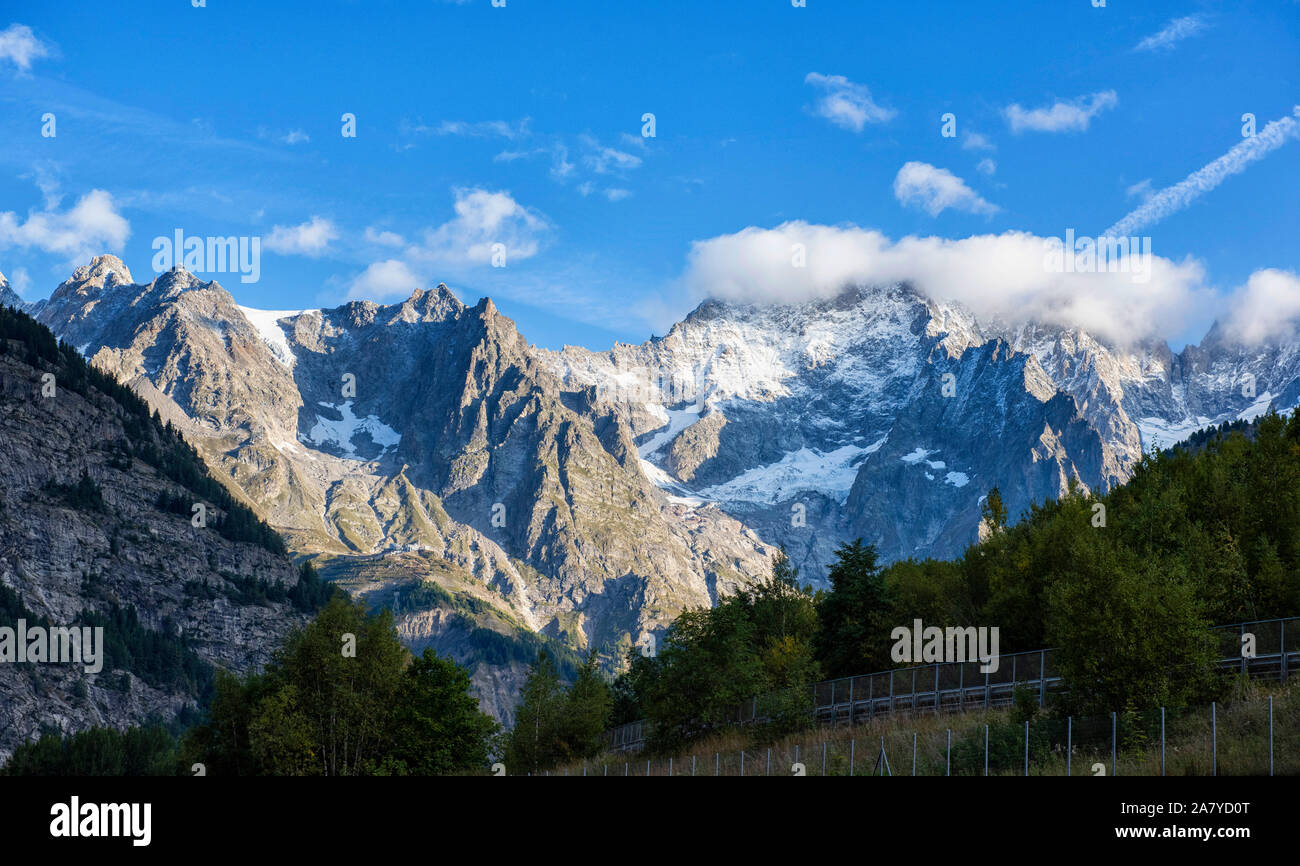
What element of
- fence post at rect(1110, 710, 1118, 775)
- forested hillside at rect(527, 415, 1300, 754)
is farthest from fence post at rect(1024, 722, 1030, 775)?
forested hillside at rect(527, 415, 1300, 754)

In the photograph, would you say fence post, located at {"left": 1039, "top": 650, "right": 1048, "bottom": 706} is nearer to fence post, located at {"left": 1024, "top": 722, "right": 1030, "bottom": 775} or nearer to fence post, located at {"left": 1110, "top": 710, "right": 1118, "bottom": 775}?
fence post, located at {"left": 1110, "top": 710, "right": 1118, "bottom": 775}

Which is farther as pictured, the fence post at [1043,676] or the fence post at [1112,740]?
the fence post at [1043,676]

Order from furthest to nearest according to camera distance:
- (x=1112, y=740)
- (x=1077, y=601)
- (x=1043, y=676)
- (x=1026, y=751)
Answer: (x=1043, y=676), (x=1077, y=601), (x=1112, y=740), (x=1026, y=751)

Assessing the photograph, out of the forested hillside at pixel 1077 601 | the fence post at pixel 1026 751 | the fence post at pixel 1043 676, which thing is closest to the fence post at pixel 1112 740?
the fence post at pixel 1026 751

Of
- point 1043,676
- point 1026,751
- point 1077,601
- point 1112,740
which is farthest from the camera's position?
point 1043,676

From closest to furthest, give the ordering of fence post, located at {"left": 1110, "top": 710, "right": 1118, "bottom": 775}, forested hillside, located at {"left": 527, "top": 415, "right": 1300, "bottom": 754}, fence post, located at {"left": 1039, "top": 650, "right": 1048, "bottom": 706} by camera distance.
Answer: fence post, located at {"left": 1110, "top": 710, "right": 1118, "bottom": 775} → forested hillside, located at {"left": 527, "top": 415, "right": 1300, "bottom": 754} → fence post, located at {"left": 1039, "top": 650, "right": 1048, "bottom": 706}

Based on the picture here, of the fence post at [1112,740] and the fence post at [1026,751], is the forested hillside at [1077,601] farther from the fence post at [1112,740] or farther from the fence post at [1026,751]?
the fence post at [1026,751]

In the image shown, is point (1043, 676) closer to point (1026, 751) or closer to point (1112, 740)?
point (1112, 740)

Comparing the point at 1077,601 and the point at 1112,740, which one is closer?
the point at 1112,740

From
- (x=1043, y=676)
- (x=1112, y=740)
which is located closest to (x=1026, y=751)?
(x=1112, y=740)

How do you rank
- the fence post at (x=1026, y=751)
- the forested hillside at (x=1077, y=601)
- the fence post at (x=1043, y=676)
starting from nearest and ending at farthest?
the fence post at (x=1026, y=751)
the forested hillside at (x=1077, y=601)
the fence post at (x=1043, y=676)

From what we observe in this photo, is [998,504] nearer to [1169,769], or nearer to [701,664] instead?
[701,664]
